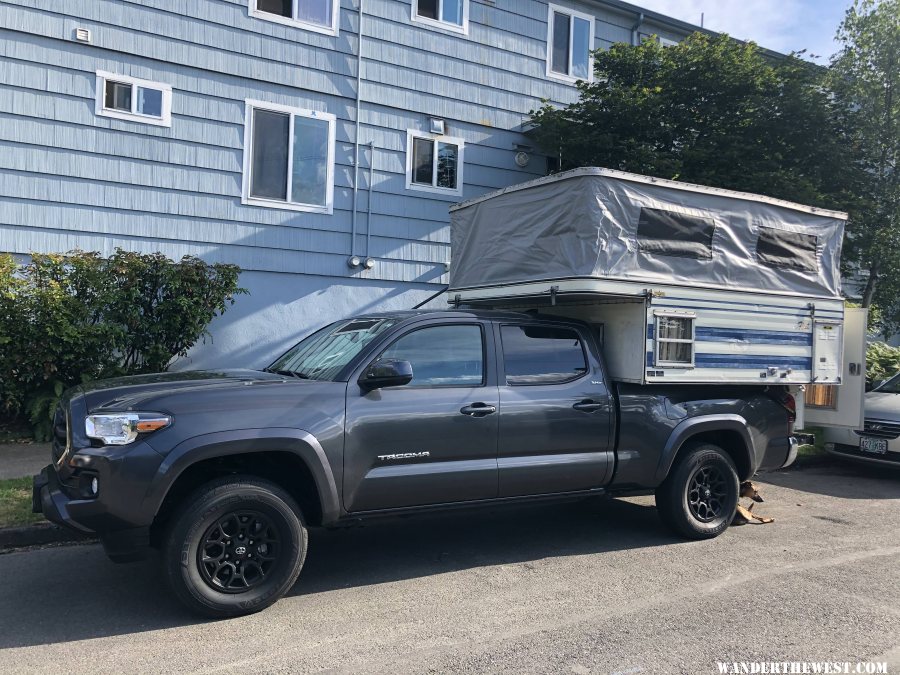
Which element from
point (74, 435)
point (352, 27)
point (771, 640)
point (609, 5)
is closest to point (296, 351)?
point (74, 435)

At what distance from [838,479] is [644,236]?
4.89 m

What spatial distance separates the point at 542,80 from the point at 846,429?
7.60 m

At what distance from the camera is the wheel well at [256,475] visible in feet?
13.7

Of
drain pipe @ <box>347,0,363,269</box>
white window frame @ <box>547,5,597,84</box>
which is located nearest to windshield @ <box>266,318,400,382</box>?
drain pipe @ <box>347,0,363,269</box>

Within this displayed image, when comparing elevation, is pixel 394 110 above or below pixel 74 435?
above

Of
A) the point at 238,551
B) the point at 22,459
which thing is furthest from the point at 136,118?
the point at 238,551

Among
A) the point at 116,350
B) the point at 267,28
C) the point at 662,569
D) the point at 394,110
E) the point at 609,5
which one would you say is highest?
the point at 609,5

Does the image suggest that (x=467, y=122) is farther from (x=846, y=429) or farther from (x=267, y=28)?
(x=846, y=429)

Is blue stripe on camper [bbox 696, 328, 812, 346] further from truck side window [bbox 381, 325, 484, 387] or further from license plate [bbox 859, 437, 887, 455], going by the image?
license plate [bbox 859, 437, 887, 455]

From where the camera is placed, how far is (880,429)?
837 centimetres

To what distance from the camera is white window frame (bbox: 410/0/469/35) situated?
11.3 meters

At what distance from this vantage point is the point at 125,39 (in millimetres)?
9367

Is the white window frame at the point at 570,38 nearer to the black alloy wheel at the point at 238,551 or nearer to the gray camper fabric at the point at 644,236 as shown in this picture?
the gray camper fabric at the point at 644,236

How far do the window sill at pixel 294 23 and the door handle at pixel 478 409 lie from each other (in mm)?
7858
